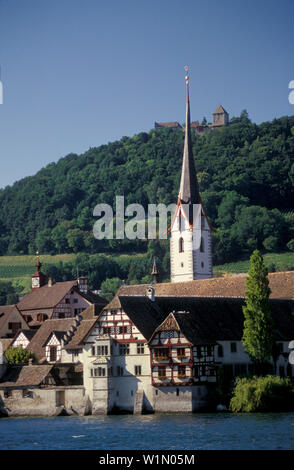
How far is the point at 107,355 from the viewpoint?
76.4 meters

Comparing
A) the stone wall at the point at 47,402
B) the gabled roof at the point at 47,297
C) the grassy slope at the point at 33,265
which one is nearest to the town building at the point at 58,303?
the gabled roof at the point at 47,297

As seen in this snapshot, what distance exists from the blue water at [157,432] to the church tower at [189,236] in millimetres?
39105

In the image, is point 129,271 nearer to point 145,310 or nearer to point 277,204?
point 277,204

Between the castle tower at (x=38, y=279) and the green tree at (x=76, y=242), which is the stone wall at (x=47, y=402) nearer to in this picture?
the castle tower at (x=38, y=279)

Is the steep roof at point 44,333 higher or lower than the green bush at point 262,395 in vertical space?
higher

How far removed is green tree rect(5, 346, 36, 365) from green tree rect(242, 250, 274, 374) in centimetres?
2199

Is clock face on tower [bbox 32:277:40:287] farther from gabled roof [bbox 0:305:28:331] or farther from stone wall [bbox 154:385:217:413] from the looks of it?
stone wall [bbox 154:385:217:413]

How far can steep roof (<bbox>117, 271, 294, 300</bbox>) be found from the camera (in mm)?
90812

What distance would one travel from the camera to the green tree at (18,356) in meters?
86.8

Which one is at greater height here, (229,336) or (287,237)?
(287,237)

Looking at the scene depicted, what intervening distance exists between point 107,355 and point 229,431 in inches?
743

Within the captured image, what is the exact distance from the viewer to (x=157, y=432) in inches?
2381

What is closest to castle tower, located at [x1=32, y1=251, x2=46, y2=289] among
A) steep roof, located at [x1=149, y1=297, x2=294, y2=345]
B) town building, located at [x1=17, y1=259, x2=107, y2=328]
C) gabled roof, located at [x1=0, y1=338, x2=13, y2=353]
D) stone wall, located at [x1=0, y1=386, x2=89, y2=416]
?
town building, located at [x1=17, y1=259, x2=107, y2=328]
